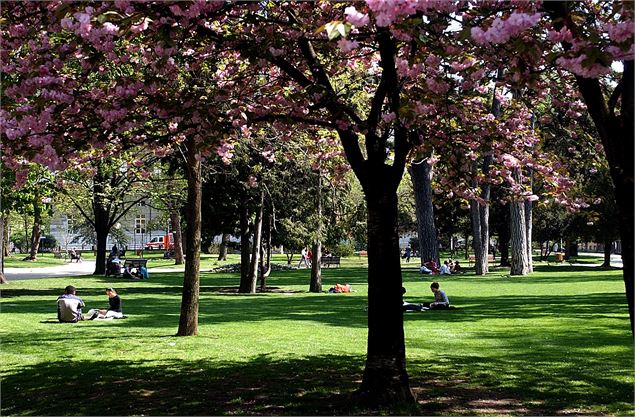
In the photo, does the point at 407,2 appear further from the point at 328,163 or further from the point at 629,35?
the point at 328,163

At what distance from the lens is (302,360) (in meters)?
11.6

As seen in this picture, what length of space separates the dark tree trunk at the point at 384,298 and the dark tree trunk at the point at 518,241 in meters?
32.4

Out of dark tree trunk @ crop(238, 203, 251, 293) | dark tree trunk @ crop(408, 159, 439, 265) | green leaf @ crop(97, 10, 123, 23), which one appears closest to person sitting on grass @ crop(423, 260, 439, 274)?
dark tree trunk @ crop(408, 159, 439, 265)

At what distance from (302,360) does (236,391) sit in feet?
8.79

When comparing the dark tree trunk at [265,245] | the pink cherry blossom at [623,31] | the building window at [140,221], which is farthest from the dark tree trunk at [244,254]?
the building window at [140,221]

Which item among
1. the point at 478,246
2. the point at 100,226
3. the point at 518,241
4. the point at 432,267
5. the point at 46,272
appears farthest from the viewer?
the point at 46,272

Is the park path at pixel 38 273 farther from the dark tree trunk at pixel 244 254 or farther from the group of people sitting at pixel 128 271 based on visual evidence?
the dark tree trunk at pixel 244 254

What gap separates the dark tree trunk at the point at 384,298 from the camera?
8016 mm

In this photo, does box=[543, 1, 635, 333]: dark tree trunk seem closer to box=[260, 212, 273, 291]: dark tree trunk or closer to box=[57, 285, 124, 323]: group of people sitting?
box=[57, 285, 124, 323]: group of people sitting

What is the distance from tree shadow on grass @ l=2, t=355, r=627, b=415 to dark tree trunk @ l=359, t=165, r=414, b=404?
350 millimetres

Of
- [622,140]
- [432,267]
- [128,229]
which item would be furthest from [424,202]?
[128,229]

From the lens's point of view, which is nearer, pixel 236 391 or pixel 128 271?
pixel 236 391

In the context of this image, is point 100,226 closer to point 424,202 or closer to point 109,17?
point 424,202

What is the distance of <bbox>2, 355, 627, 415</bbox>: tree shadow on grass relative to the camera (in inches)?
Answer: 314
